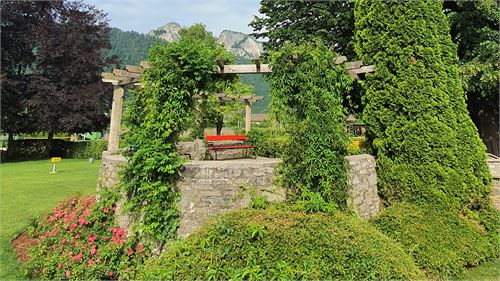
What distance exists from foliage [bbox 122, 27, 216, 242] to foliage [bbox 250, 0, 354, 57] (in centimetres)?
795

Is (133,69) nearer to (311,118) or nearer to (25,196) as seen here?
(311,118)

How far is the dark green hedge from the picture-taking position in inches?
803

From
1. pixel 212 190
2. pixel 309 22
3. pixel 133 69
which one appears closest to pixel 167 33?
pixel 309 22

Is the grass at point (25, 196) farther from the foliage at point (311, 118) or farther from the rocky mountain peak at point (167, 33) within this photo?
the foliage at point (311, 118)

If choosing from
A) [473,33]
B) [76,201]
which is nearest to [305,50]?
[76,201]

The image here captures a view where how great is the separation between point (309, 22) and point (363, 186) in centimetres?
987

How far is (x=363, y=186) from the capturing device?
571 cm

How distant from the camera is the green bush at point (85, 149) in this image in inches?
801

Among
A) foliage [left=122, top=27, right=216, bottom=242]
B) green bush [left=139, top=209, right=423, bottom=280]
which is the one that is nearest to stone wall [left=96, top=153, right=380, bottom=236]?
foliage [left=122, top=27, right=216, bottom=242]

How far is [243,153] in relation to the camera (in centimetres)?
829

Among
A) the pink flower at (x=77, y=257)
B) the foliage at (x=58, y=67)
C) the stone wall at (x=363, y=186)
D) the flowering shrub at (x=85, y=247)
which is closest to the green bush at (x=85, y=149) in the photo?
the foliage at (x=58, y=67)

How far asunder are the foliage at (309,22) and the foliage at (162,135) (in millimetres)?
7950

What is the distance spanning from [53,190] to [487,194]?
481 inches

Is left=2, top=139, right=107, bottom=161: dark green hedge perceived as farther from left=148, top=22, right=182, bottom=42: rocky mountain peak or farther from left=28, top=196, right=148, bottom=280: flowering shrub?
left=28, top=196, right=148, bottom=280: flowering shrub
